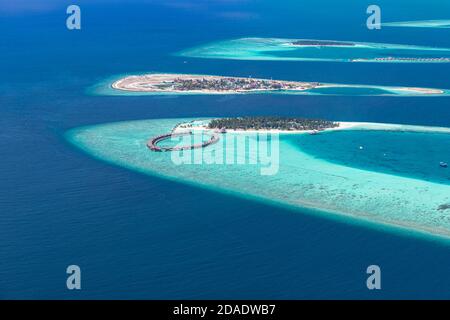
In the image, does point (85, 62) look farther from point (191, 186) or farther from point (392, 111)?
point (191, 186)

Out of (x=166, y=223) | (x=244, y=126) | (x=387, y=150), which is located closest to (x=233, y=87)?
(x=244, y=126)

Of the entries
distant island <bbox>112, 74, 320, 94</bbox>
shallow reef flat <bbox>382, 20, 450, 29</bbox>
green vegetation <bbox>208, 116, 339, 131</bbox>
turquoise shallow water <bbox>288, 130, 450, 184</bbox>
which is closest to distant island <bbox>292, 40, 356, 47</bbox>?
shallow reef flat <bbox>382, 20, 450, 29</bbox>

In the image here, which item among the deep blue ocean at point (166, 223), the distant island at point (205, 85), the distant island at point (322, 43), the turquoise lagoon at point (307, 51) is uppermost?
the distant island at point (322, 43)

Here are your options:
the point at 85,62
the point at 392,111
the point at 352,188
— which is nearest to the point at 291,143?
the point at 352,188

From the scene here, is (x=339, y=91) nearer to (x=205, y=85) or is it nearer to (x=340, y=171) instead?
(x=205, y=85)

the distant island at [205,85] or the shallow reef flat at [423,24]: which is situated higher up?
the shallow reef flat at [423,24]

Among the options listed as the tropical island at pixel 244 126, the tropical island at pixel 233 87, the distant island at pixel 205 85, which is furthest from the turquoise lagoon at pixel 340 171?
the distant island at pixel 205 85

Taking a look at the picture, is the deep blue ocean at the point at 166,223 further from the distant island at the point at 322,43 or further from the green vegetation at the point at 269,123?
the distant island at the point at 322,43

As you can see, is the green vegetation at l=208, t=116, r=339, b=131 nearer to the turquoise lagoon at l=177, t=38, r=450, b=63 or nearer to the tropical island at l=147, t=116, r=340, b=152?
the tropical island at l=147, t=116, r=340, b=152
